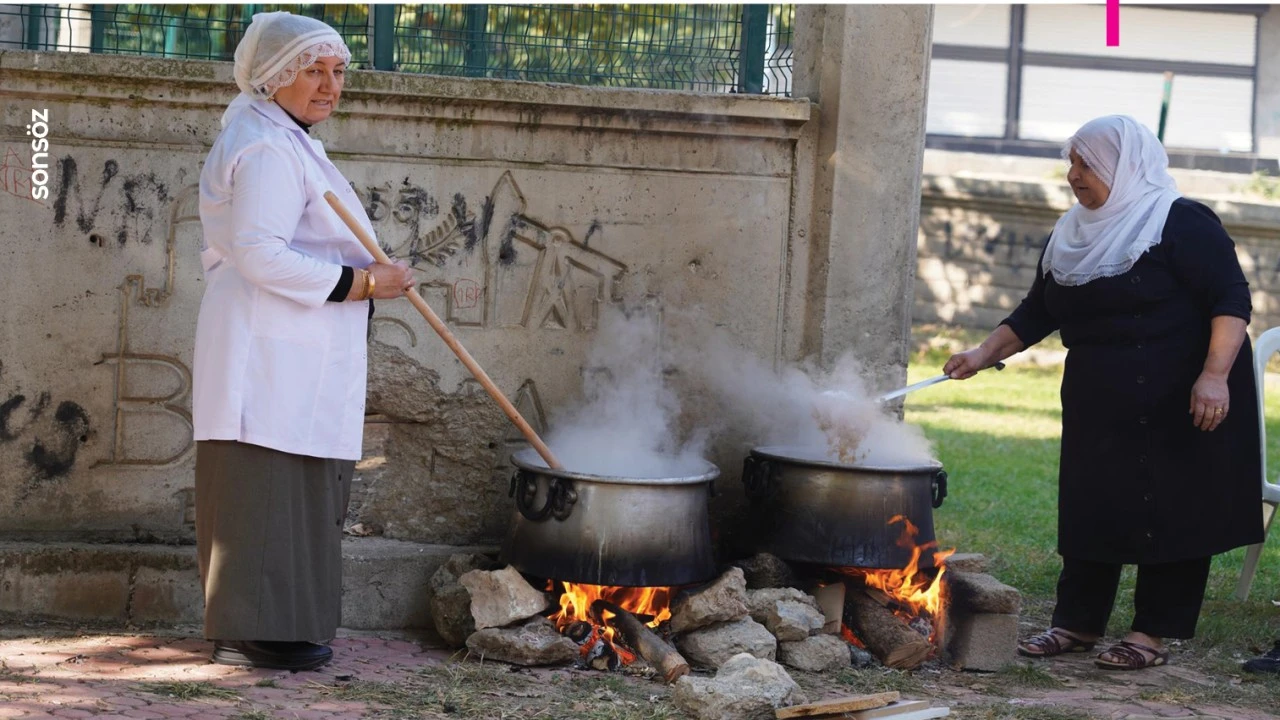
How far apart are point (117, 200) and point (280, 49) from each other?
1305mm

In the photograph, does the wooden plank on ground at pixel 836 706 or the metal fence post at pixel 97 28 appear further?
the metal fence post at pixel 97 28

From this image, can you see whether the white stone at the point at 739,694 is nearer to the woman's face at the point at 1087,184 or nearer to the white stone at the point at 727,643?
the white stone at the point at 727,643

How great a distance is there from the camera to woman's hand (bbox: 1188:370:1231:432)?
4.92 m

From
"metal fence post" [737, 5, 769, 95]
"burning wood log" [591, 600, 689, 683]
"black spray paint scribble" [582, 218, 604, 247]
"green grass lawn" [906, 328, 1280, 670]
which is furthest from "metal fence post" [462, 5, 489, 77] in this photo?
"green grass lawn" [906, 328, 1280, 670]

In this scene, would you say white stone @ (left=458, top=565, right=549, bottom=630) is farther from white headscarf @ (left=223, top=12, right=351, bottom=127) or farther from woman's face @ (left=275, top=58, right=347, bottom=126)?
white headscarf @ (left=223, top=12, right=351, bottom=127)

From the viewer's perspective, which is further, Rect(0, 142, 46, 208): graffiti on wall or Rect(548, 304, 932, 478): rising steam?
Rect(548, 304, 932, 478): rising steam

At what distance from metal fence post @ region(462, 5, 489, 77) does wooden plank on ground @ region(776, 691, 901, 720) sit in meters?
2.86

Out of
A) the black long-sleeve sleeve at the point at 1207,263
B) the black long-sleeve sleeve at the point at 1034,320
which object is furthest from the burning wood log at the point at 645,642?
A: the black long-sleeve sleeve at the point at 1207,263

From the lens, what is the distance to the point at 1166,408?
5.14 meters

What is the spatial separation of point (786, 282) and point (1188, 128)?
1961 cm

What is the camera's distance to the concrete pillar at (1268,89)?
75.6 feet

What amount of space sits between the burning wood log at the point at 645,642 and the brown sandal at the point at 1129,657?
1605 mm

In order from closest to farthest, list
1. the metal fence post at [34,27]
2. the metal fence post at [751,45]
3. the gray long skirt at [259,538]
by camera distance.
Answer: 1. the gray long skirt at [259,538]
2. the metal fence post at [34,27]
3. the metal fence post at [751,45]

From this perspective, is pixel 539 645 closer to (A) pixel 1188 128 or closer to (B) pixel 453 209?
(B) pixel 453 209
